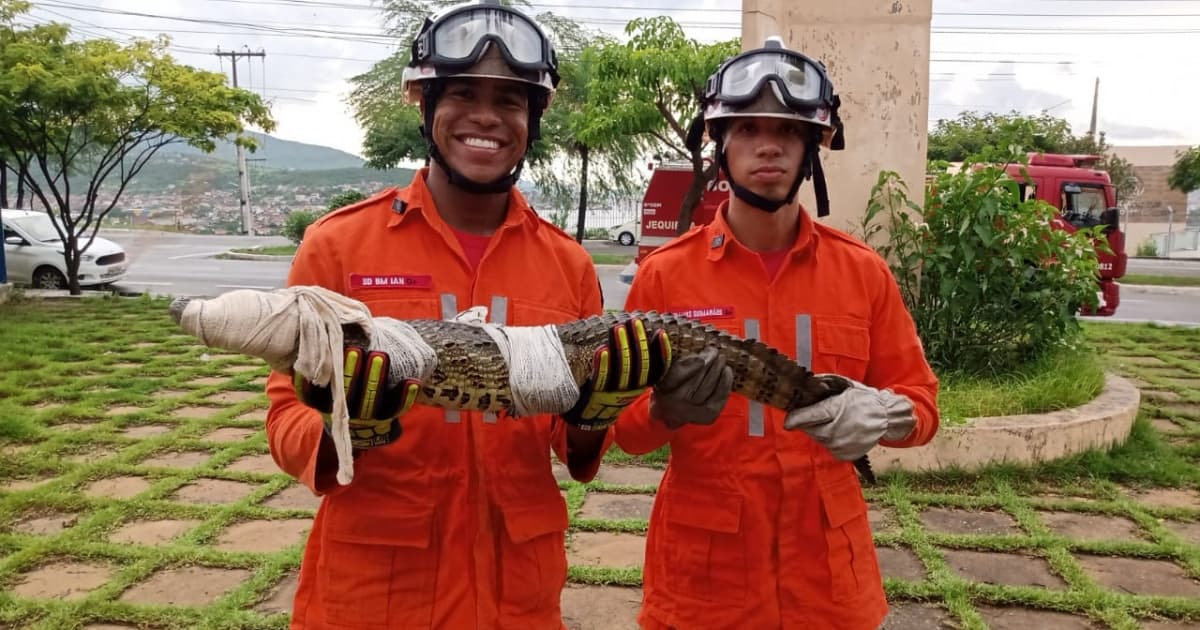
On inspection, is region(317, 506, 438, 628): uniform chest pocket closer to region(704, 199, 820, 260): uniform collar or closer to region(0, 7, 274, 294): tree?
region(704, 199, 820, 260): uniform collar

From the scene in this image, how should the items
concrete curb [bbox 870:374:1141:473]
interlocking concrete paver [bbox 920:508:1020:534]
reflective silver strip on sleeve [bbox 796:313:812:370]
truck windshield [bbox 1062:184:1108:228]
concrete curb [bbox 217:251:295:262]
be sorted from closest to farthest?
1. reflective silver strip on sleeve [bbox 796:313:812:370]
2. interlocking concrete paver [bbox 920:508:1020:534]
3. concrete curb [bbox 870:374:1141:473]
4. truck windshield [bbox 1062:184:1108:228]
5. concrete curb [bbox 217:251:295:262]

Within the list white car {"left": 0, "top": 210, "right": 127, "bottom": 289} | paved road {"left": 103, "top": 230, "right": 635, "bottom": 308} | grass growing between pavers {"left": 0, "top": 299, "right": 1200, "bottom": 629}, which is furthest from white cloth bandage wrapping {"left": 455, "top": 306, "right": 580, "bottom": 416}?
white car {"left": 0, "top": 210, "right": 127, "bottom": 289}

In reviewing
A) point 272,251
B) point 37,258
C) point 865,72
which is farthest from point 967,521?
point 272,251

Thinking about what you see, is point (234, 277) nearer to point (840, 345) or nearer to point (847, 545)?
point (840, 345)

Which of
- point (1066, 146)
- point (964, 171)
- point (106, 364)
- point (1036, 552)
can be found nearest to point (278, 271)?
point (106, 364)

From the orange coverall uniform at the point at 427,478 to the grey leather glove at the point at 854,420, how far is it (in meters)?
0.79

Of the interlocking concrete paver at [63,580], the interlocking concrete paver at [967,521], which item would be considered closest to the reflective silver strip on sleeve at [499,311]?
the interlocking concrete paver at [63,580]

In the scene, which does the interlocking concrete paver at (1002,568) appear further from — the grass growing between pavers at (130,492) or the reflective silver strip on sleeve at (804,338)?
the grass growing between pavers at (130,492)

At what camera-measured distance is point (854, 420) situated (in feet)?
7.70

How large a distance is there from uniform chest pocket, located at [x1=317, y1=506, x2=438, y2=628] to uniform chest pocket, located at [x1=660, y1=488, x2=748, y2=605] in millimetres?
795

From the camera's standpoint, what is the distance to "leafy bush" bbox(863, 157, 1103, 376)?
22.2 feet

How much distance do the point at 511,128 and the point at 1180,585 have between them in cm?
445

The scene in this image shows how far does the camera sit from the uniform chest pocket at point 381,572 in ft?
6.84

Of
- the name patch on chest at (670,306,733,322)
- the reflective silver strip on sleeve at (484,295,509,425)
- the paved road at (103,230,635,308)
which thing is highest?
the reflective silver strip on sleeve at (484,295,509,425)
